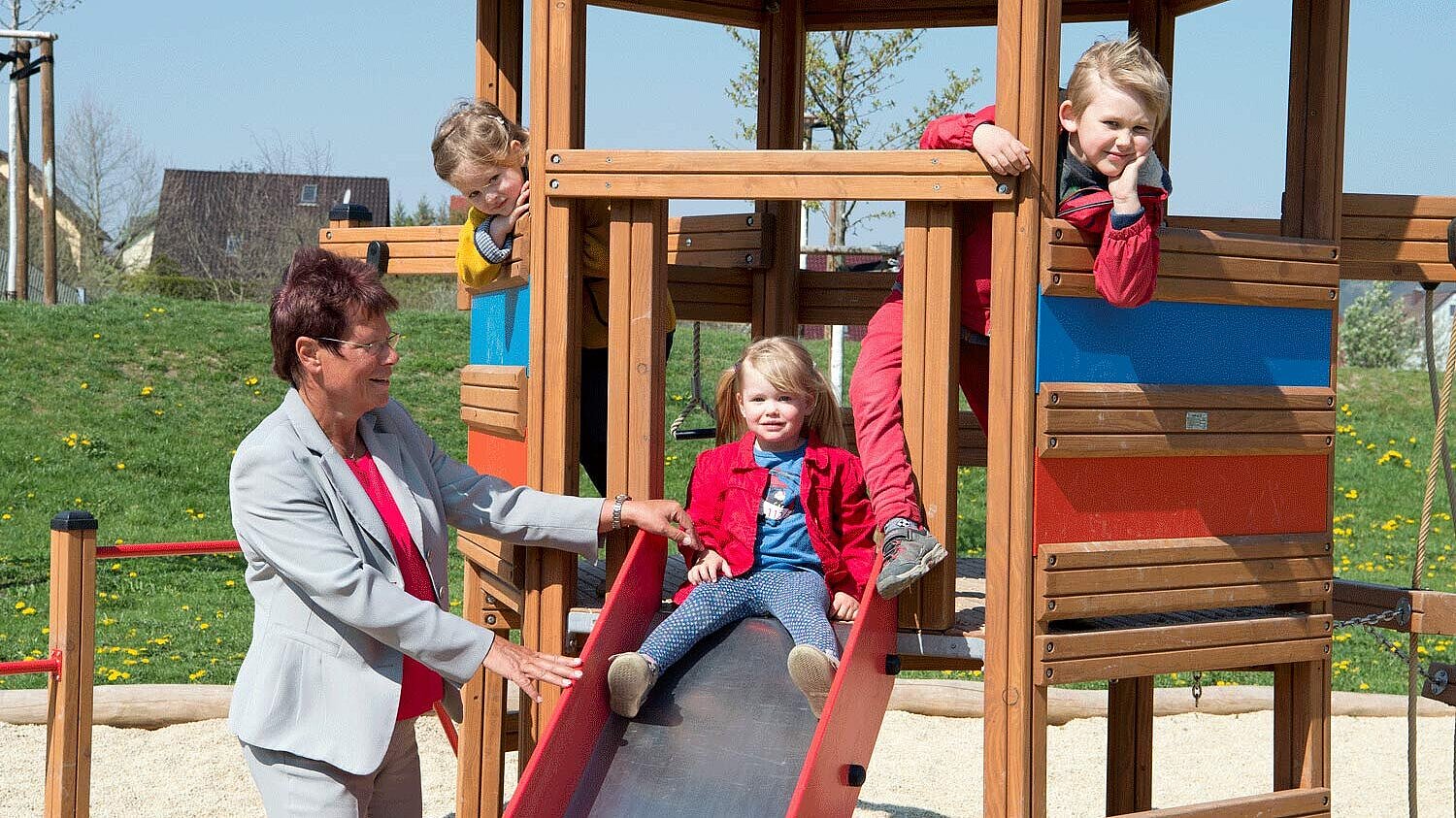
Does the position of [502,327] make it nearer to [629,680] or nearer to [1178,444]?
[629,680]

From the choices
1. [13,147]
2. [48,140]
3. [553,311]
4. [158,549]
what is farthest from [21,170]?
[553,311]

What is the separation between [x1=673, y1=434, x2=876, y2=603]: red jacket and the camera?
382cm

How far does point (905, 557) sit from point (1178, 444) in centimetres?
81

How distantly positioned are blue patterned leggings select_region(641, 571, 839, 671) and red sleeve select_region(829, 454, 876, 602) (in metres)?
0.09

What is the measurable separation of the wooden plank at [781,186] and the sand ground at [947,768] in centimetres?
358

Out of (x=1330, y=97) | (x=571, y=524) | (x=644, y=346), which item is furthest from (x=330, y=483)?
(x=1330, y=97)

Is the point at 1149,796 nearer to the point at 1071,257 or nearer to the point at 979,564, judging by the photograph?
the point at 979,564

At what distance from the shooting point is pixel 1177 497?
366 centimetres

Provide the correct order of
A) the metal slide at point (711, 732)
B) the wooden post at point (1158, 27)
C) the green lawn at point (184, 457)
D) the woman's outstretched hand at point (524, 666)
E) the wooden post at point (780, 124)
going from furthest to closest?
1. the green lawn at point (184, 457)
2. the wooden post at point (780, 124)
3. the wooden post at point (1158, 27)
4. the metal slide at point (711, 732)
5. the woman's outstretched hand at point (524, 666)

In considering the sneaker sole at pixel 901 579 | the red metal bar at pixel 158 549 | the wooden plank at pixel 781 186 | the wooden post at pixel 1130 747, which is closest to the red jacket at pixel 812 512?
the sneaker sole at pixel 901 579

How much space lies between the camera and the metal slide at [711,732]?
10.5 feet

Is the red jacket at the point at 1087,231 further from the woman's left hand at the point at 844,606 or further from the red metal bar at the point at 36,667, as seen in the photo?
the red metal bar at the point at 36,667

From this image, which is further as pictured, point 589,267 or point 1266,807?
point 589,267

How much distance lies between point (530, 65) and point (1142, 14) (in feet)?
8.62
